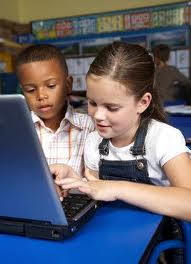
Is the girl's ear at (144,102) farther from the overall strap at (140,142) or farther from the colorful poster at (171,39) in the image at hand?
the colorful poster at (171,39)

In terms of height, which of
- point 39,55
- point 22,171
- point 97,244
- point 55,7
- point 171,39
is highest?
point 55,7

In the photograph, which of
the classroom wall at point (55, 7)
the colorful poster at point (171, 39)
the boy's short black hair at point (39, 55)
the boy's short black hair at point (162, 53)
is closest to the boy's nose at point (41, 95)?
the boy's short black hair at point (39, 55)

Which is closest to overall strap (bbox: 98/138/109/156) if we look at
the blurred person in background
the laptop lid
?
the laptop lid

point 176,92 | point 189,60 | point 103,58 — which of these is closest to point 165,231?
point 103,58

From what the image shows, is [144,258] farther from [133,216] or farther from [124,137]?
[124,137]

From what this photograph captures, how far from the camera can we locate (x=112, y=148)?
85 cm

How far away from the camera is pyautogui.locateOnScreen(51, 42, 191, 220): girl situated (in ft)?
2.01

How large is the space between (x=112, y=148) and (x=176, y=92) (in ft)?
8.66

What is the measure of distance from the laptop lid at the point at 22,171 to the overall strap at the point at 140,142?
1.10 ft

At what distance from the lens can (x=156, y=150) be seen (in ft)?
2.45

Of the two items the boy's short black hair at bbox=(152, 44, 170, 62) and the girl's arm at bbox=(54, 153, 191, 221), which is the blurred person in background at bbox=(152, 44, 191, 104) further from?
the girl's arm at bbox=(54, 153, 191, 221)

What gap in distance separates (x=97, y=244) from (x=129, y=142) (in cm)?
38

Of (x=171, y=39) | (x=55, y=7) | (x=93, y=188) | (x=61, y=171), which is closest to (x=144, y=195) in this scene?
(x=93, y=188)

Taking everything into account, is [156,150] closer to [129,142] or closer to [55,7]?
[129,142]
